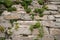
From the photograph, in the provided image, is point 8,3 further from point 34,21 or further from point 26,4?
point 34,21

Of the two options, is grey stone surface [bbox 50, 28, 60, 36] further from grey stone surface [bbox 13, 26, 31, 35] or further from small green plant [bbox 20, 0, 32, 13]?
small green plant [bbox 20, 0, 32, 13]

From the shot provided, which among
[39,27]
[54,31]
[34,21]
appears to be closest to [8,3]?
[34,21]

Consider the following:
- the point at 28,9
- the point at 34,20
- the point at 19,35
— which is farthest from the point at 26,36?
the point at 28,9

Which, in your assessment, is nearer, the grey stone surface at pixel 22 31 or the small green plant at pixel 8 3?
the grey stone surface at pixel 22 31

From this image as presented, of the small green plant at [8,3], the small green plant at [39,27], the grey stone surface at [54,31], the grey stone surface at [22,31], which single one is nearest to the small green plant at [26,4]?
the small green plant at [8,3]

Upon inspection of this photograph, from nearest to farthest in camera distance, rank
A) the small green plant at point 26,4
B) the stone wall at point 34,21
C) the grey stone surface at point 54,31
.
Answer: the stone wall at point 34,21 < the grey stone surface at point 54,31 < the small green plant at point 26,4

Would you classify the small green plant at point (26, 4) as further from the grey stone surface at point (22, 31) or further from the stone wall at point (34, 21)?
the grey stone surface at point (22, 31)

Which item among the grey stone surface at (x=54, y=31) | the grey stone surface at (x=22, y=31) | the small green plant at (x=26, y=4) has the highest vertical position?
the small green plant at (x=26, y=4)

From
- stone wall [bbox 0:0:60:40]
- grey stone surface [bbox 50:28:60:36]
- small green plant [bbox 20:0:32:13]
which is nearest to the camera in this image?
stone wall [bbox 0:0:60:40]

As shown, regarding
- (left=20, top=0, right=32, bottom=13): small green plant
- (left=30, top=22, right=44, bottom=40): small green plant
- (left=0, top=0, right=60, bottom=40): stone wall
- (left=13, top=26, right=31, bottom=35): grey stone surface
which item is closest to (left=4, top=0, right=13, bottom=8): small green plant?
(left=0, top=0, right=60, bottom=40): stone wall
